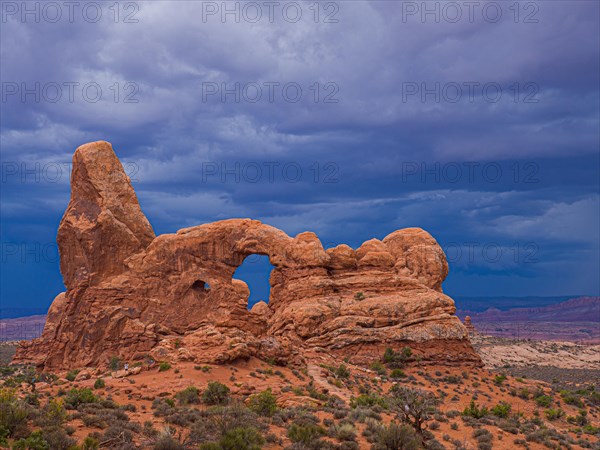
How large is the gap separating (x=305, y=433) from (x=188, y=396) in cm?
819

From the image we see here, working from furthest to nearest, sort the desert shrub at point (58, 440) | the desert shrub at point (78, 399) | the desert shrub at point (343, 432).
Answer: the desert shrub at point (78, 399) < the desert shrub at point (343, 432) < the desert shrub at point (58, 440)

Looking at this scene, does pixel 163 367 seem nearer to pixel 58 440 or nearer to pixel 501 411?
pixel 58 440

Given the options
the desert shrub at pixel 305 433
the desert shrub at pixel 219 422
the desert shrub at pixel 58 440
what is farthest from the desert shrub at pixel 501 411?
the desert shrub at pixel 58 440

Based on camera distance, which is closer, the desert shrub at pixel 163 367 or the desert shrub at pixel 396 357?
the desert shrub at pixel 163 367

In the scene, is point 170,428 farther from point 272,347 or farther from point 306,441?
point 272,347

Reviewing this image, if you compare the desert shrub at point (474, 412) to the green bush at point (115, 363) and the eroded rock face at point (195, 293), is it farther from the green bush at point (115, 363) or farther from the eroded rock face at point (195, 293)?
the green bush at point (115, 363)

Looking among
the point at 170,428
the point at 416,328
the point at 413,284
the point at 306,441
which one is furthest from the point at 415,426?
the point at 413,284

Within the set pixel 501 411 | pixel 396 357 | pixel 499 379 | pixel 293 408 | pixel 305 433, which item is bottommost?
pixel 501 411

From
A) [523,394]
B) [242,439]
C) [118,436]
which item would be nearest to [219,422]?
[242,439]

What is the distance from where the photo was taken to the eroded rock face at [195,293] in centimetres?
4359

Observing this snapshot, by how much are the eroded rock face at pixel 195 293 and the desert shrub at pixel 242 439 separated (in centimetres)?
2085

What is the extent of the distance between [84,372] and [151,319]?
7.73m

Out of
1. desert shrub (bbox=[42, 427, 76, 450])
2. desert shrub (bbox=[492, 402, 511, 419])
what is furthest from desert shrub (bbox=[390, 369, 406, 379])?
desert shrub (bbox=[42, 427, 76, 450])

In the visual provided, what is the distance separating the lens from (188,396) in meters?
28.9
